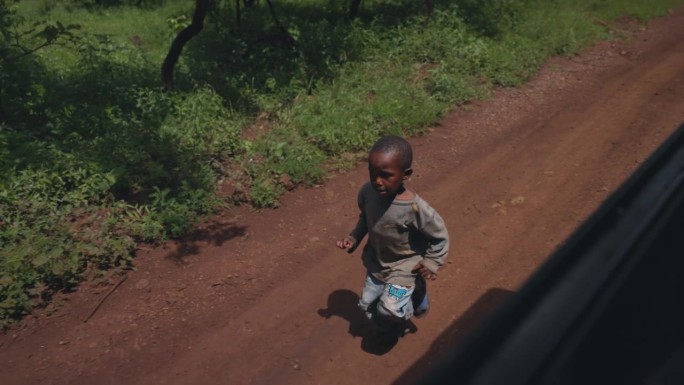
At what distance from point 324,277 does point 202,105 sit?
3.38 meters

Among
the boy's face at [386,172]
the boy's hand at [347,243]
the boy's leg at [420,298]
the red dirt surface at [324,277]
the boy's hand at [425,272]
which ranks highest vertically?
the boy's face at [386,172]

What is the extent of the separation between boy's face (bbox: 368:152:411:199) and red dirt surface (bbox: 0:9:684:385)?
1351 millimetres

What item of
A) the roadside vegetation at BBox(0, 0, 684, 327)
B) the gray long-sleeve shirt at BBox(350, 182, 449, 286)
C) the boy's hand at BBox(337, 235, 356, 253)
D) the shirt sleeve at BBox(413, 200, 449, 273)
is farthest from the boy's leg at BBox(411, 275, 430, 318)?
the roadside vegetation at BBox(0, 0, 684, 327)

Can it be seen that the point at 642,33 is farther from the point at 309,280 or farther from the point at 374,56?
→ the point at 309,280

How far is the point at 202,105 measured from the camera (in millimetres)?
7047

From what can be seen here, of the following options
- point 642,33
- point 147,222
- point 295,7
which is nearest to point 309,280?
point 147,222

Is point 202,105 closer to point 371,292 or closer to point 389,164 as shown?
point 371,292

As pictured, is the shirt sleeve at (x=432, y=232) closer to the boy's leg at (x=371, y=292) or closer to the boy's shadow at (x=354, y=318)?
the boy's leg at (x=371, y=292)

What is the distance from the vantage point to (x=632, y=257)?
1012mm

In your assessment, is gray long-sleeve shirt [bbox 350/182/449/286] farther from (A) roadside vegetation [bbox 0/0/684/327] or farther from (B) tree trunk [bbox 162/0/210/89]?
(B) tree trunk [bbox 162/0/210/89]

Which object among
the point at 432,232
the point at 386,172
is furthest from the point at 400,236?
the point at 386,172

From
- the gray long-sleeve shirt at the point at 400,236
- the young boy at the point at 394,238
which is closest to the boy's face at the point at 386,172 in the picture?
the young boy at the point at 394,238

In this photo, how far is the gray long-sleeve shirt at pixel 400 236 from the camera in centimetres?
332

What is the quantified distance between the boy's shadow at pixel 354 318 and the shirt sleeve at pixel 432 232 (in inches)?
35.4
